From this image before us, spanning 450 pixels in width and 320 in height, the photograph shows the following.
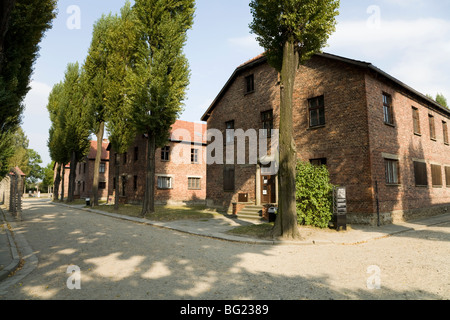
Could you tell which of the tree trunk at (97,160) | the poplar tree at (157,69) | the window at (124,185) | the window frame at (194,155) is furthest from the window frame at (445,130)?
the window at (124,185)

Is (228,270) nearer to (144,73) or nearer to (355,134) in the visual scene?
(355,134)

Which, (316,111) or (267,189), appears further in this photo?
(267,189)

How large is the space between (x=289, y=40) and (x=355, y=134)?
564cm

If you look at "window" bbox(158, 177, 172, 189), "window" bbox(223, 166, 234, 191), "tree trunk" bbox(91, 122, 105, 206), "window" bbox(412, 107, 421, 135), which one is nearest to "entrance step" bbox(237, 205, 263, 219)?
"window" bbox(223, 166, 234, 191)

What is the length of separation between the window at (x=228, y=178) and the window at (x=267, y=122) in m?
3.61

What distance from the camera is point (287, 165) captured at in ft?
31.3

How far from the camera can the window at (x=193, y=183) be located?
2909 cm

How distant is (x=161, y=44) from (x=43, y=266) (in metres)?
14.5

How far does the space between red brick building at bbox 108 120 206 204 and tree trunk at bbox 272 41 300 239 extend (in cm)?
1905

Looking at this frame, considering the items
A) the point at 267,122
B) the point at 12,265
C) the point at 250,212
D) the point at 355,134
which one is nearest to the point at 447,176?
the point at 355,134

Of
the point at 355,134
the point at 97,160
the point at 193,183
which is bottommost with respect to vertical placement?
the point at 193,183

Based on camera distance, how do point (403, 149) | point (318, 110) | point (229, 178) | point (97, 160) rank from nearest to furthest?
1. point (318, 110)
2. point (403, 149)
3. point (229, 178)
4. point (97, 160)

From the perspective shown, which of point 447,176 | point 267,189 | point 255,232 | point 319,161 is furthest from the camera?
point 447,176

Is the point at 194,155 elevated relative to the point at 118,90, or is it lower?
lower
